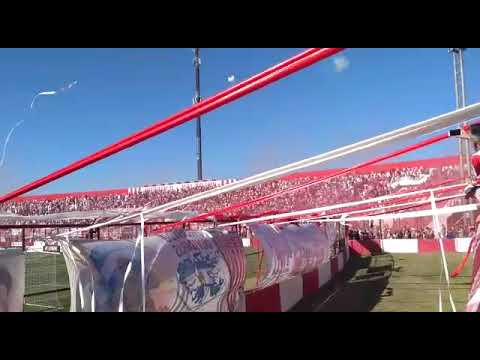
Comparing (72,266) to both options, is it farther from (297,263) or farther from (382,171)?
(382,171)

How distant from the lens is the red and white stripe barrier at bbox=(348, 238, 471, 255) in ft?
57.7

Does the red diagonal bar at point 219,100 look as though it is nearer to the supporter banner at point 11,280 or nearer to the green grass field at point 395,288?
the supporter banner at point 11,280

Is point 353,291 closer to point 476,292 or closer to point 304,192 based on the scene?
point 476,292

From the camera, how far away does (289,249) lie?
7516mm

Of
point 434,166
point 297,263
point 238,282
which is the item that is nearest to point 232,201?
point 434,166

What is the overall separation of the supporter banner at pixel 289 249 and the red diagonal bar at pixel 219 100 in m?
4.60

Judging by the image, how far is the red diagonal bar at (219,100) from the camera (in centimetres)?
171

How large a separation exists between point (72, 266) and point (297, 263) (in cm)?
528

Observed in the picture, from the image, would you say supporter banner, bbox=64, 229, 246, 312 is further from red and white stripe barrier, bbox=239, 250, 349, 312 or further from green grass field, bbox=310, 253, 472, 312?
green grass field, bbox=310, 253, 472, 312

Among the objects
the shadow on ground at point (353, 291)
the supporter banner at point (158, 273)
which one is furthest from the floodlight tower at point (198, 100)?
the supporter banner at point (158, 273)

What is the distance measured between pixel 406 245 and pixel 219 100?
1858 centimetres

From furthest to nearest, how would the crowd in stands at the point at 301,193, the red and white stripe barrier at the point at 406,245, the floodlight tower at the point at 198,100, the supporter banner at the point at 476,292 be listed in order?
1. the floodlight tower at the point at 198,100
2. the crowd in stands at the point at 301,193
3. the red and white stripe barrier at the point at 406,245
4. the supporter banner at the point at 476,292

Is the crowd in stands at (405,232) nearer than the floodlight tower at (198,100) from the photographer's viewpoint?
Yes
